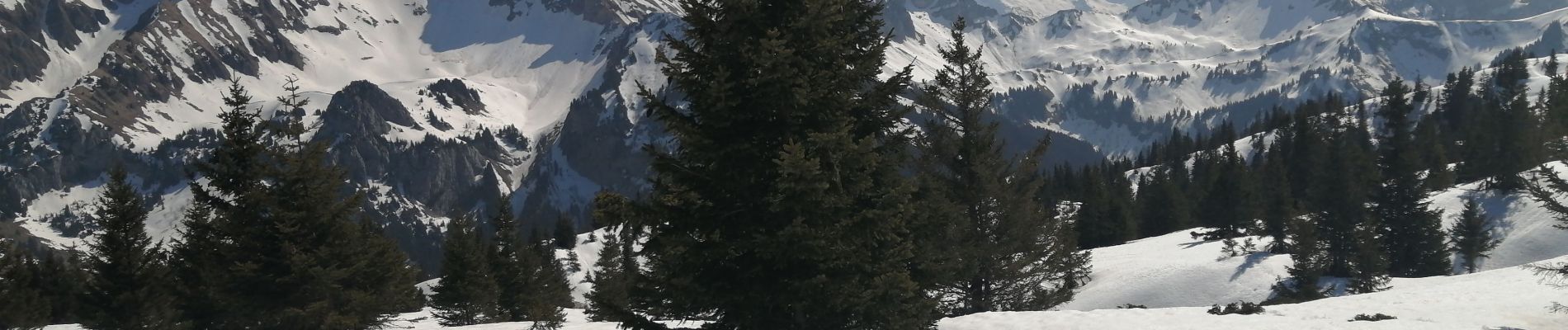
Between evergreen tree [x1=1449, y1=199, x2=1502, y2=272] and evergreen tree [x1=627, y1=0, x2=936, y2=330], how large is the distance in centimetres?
5075

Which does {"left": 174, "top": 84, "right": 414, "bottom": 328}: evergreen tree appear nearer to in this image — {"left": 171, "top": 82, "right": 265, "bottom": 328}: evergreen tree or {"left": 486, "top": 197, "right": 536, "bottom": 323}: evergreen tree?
{"left": 171, "top": 82, "right": 265, "bottom": 328}: evergreen tree

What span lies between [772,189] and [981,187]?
13.5 meters

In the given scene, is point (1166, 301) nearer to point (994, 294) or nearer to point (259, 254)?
point (994, 294)

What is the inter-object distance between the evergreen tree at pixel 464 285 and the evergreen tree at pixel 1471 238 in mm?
52773

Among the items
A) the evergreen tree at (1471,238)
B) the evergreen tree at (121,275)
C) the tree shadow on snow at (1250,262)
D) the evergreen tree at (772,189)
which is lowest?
the tree shadow on snow at (1250,262)

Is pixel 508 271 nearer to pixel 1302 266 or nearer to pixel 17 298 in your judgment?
pixel 17 298

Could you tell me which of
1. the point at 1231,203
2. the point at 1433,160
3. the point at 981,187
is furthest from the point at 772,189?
the point at 1433,160

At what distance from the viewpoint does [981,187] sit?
26.8 m

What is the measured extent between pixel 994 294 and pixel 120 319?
28.0 m

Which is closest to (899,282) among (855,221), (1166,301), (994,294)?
(855,221)

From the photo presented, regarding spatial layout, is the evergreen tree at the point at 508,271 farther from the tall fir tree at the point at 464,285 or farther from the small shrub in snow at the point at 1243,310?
the small shrub in snow at the point at 1243,310

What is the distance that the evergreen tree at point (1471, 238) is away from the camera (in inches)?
2061

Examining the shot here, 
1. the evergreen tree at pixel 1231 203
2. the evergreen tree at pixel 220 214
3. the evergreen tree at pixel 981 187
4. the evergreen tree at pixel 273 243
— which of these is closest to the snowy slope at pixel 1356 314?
the evergreen tree at pixel 981 187

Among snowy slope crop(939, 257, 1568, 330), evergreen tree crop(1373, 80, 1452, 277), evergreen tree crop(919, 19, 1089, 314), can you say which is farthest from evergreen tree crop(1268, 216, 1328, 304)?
evergreen tree crop(919, 19, 1089, 314)
